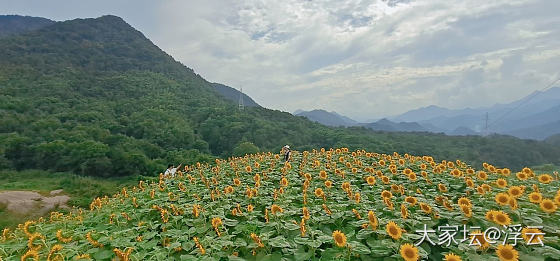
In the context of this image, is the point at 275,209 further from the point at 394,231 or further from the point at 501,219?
the point at 501,219

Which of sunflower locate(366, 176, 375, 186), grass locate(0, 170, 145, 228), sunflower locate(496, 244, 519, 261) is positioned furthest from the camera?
grass locate(0, 170, 145, 228)

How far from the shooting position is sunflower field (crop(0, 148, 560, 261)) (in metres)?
2.53

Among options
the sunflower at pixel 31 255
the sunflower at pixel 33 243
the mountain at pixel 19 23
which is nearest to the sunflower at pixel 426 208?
the sunflower at pixel 31 255

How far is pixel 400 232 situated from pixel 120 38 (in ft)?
411

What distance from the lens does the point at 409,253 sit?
7.68ft

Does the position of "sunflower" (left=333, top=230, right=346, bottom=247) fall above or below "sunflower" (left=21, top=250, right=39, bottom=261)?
above

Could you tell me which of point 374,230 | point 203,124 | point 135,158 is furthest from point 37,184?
point 374,230

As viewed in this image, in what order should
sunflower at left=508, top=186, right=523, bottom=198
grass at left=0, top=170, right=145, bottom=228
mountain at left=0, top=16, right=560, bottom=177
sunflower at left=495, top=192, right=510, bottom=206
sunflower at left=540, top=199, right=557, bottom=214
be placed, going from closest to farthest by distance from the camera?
sunflower at left=540, top=199, right=557, bottom=214
sunflower at left=495, top=192, right=510, bottom=206
sunflower at left=508, top=186, right=523, bottom=198
grass at left=0, top=170, right=145, bottom=228
mountain at left=0, top=16, right=560, bottom=177

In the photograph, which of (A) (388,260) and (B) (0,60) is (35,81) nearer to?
(B) (0,60)

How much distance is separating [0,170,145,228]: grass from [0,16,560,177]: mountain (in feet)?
7.36

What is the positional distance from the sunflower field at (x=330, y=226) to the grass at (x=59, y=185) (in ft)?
62.2

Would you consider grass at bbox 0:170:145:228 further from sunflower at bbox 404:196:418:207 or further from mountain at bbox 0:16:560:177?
sunflower at bbox 404:196:418:207

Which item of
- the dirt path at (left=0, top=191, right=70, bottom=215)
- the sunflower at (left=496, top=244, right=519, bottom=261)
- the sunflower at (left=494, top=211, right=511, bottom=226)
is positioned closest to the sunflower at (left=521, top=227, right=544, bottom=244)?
the sunflower at (left=494, top=211, right=511, bottom=226)

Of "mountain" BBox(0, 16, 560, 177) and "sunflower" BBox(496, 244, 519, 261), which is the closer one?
"sunflower" BBox(496, 244, 519, 261)
